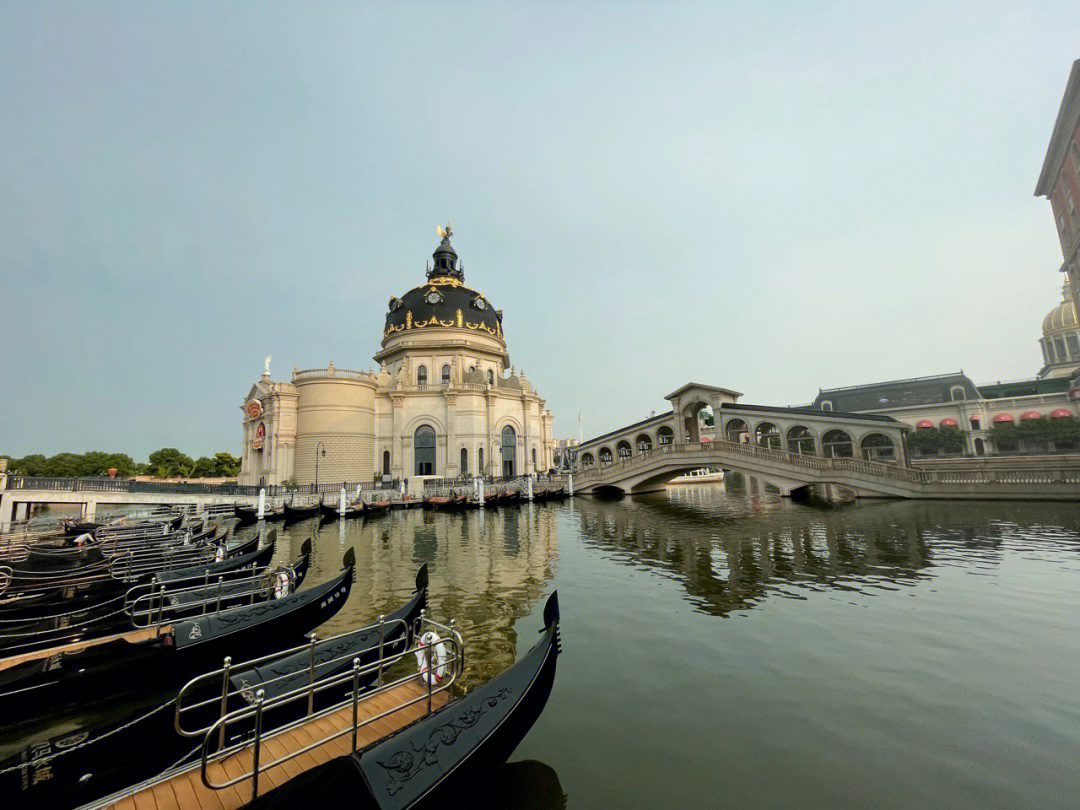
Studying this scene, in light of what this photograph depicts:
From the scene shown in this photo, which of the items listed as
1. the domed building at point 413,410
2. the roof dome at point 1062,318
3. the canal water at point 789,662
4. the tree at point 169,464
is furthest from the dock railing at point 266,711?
the roof dome at point 1062,318

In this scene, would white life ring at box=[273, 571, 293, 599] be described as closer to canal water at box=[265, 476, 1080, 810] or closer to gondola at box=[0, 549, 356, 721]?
canal water at box=[265, 476, 1080, 810]

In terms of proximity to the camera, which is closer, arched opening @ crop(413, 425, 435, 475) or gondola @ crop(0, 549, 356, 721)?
gondola @ crop(0, 549, 356, 721)

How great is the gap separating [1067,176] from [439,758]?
1748 inches

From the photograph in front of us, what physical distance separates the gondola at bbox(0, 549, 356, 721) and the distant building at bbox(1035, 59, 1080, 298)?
→ 4020cm

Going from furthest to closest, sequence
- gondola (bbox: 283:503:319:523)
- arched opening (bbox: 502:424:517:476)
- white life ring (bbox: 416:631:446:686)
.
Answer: arched opening (bbox: 502:424:517:476) → gondola (bbox: 283:503:319:523) → white life ring (bbox: 416:631:446:686)

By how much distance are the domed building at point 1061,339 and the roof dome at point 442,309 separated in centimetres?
7195

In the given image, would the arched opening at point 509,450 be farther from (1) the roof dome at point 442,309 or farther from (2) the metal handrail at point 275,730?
(2) the metal handrail at point 275,730

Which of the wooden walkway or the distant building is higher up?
the distant building

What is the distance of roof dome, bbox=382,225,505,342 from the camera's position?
51.4 m

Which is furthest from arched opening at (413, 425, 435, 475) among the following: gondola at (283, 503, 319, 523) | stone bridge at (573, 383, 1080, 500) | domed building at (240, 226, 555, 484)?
stone bridge at (573, 383, 1080, 500)

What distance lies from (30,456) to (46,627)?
8026 cm

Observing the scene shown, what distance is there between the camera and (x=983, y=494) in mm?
24703

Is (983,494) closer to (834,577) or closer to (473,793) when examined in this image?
(834,577)

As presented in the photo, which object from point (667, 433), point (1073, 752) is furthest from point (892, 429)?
point (1073, 752)
